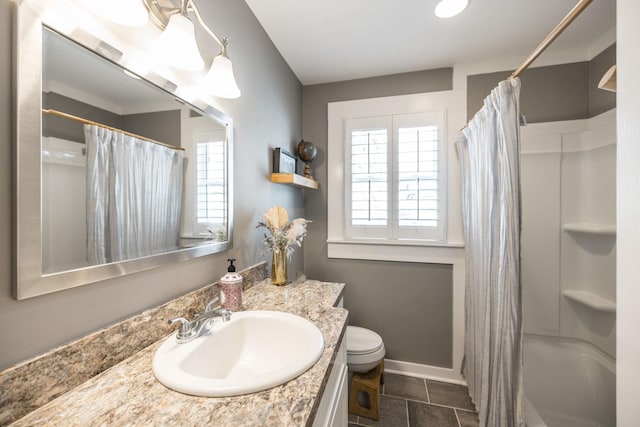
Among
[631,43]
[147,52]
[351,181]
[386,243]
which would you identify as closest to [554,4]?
[631,43]

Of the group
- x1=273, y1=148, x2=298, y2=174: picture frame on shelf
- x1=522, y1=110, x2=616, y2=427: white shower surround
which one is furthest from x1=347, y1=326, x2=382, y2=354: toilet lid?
x1=273, y1=148, x2=298, y2=174: picture frame on shelf

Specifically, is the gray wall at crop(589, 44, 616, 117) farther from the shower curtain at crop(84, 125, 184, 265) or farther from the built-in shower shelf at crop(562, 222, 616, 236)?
the shower curtain at crop(84, 125, 184, 265)

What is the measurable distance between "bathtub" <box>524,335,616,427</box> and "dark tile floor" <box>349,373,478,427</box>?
40 centimetres

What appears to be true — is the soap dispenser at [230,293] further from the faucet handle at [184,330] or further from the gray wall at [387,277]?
the gray wall at [387,277]

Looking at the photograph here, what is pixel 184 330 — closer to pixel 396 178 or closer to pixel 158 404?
pixel 158 404

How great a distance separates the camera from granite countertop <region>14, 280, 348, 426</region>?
500 millimetres

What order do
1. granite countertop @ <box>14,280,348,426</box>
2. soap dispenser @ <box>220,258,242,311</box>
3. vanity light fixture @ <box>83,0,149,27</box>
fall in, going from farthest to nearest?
soap dispenser @ <box>220,258,242,311</box>, vanity light fixture @ <box>83,0,149,27</box>, granite countertop @ <box>14,280,348,426</box>

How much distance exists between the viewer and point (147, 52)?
2.69ft

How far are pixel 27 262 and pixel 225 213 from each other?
0.69m

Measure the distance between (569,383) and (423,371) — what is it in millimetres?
884

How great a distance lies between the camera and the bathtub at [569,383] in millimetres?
1446

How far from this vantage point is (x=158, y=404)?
541 mm

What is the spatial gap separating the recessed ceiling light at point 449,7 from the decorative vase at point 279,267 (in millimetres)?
1555

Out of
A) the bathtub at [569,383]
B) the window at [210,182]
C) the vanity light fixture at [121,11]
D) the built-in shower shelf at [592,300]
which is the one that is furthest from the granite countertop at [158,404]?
the built-in shower shelf at [592,300]
